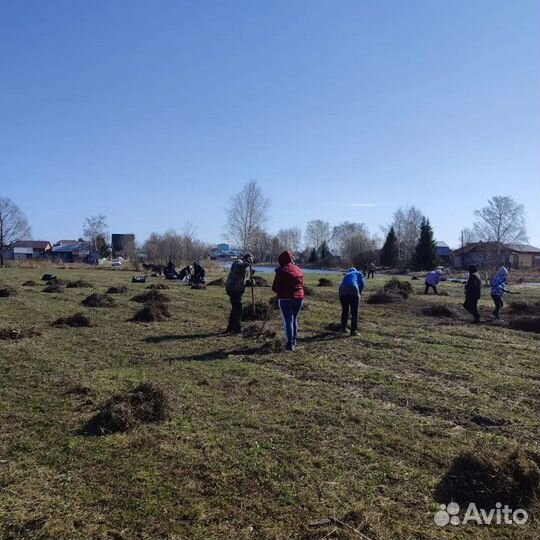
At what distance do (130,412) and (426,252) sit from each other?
70.3 m

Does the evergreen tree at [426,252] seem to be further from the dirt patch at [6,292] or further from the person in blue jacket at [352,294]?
the person in blue jacket at [352,294]

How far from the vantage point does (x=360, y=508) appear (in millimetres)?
3486

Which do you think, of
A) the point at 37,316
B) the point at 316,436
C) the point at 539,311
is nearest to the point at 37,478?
the point at 316,436

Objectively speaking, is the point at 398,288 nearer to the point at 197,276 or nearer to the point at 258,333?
the point at 197,276

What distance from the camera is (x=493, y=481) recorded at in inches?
146

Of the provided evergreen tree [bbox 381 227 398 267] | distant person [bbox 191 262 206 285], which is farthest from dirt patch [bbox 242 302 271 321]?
evergreen tree [bbox 381 227 398 267]

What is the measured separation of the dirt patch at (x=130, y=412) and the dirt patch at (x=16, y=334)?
5.39 meters

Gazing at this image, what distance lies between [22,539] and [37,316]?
1127 centimetres

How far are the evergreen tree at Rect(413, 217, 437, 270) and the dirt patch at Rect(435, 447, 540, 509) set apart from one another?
70.1 meters

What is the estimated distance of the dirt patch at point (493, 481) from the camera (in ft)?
11.9

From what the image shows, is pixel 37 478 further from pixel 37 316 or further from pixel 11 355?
pixel 37 316

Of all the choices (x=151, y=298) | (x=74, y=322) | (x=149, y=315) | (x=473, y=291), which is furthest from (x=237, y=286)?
(x=473, y=291)

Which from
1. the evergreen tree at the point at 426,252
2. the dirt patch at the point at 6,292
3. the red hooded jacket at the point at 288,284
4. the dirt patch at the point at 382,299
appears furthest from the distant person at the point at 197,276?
the evergreen tree at the point at 426,252

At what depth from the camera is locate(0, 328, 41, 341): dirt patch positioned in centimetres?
983
